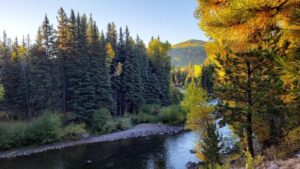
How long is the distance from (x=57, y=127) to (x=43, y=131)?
1786mm

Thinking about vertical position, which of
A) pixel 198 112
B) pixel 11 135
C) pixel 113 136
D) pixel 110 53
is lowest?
pixel 113 136

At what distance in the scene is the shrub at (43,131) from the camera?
29.7m

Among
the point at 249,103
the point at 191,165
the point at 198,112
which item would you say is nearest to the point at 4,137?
the point at 191,165

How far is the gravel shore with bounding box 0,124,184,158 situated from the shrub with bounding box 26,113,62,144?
95 centimetres

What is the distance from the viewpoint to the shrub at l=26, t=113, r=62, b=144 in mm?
29672

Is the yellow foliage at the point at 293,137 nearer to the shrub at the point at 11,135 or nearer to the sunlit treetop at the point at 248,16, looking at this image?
the sunlit treetop at the point at 248,16

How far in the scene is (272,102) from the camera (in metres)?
11.5

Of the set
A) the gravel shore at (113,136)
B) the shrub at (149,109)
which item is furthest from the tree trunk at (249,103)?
Answer: the shrub at (149,109)

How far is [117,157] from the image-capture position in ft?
78.2

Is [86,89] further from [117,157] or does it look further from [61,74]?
[117,157]

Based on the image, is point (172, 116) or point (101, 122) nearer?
point (101, 122)

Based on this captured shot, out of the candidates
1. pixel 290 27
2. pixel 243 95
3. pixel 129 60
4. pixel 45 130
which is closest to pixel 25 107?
pixel 45 130

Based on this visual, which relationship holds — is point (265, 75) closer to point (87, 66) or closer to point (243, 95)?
point (243, 95)

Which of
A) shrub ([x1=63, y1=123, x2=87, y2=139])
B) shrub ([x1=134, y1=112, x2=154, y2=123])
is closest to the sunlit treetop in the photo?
shrub ([x1=63, y1=123, x2=87, y2=139])
